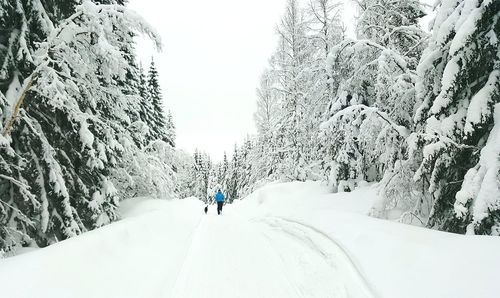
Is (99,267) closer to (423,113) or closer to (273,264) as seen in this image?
(273,264)

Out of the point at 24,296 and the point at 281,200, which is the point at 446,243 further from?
the point at 281,200

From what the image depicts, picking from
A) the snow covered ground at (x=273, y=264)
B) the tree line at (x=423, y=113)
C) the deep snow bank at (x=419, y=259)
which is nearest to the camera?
the deep snow bank at (x=419, y=259)

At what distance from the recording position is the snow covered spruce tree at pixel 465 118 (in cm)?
617

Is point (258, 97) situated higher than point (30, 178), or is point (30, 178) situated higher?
point (258, 97)

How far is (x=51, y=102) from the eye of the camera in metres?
7.45

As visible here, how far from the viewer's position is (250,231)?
42.8 feet

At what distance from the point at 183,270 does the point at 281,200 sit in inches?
499

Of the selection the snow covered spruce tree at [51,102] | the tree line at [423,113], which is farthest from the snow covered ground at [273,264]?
the snow covered spruce tree at [51,102]

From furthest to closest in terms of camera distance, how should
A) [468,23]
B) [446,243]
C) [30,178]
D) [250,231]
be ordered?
[250,231]
[30,178]
[468,23]
[446,243]

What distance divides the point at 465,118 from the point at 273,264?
4878 millimetres

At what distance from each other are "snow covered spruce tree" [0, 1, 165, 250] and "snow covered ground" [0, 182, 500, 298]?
7.25 ft

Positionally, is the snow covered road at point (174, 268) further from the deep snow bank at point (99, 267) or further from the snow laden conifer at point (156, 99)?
the snow laden conifer at point (156, 99)

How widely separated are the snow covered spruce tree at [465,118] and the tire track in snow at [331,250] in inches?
82.9

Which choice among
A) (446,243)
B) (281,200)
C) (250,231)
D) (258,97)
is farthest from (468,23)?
(258,97)
